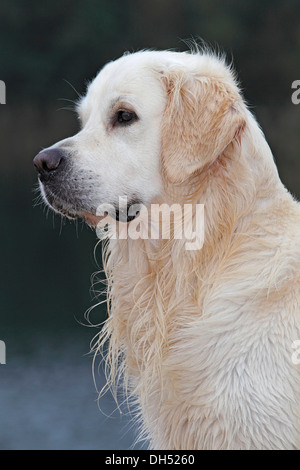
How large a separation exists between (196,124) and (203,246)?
213 millimetres

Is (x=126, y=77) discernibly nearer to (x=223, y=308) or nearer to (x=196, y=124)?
(x=196, y=124)

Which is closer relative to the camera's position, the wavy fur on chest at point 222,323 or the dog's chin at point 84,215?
the wavy fur on chest at point 222,323

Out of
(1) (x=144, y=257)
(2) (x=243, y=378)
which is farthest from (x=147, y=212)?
(2) (x=243, y=378)

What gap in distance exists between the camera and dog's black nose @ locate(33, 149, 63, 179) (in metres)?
1.08

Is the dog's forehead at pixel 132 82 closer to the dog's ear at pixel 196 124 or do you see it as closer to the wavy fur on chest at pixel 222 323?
the dog's ear at pixel 196 124

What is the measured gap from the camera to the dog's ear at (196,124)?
106 cm

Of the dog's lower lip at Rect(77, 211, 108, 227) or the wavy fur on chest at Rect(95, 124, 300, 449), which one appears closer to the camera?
the wavy fur on chest at Rect(95, 124, 300, 449)

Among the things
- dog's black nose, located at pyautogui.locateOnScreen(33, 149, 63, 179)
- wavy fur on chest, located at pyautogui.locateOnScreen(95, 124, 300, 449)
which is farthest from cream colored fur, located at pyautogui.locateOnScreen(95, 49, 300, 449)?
dog's black nose, located at pyautogui.locateOnScreen(33, 149, 63, 179)

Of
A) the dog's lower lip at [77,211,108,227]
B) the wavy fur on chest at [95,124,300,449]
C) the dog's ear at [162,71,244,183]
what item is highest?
the dog's ear at [162,71,244,183]

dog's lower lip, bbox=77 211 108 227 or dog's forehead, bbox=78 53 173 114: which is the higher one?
dog's forehead, bbox=78 53 173 114

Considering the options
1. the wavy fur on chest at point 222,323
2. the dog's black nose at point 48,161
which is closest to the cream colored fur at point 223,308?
the wavy fur on chest at point 222,323

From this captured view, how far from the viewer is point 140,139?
109 centimetres

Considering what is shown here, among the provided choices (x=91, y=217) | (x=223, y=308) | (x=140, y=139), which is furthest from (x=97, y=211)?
(x=223, y=308)

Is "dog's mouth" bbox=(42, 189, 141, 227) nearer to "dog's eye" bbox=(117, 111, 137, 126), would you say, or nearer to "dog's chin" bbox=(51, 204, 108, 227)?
"dog's chin" bbox=(51, 204, 108, 227)
